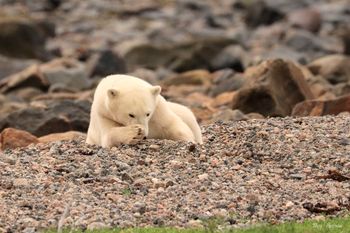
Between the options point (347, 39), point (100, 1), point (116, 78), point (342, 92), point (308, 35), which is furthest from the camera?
point (100, 1)

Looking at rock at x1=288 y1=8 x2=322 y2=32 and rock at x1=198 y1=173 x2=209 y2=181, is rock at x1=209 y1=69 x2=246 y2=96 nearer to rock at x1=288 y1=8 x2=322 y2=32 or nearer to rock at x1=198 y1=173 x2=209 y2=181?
rock at x1=198 y1=173 x2=209 y2=181

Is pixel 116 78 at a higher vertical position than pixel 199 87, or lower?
higher

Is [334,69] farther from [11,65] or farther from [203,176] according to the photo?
[203,176]

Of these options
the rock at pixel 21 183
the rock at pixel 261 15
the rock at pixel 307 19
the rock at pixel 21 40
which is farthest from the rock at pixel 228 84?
the rock at pixel 261 15

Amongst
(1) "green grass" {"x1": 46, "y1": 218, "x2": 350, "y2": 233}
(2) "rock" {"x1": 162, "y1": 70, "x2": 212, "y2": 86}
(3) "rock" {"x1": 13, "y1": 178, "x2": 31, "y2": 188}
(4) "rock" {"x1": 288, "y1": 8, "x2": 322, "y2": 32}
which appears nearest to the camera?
(1) "green grass" {"x1": 46, "y1": 218, "x2": 350, "y2": 233}

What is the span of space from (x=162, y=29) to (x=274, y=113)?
38155 mm

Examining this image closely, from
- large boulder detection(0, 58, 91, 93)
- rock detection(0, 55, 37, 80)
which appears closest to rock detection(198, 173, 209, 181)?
large boulder detection(0, 58, 91, 93)

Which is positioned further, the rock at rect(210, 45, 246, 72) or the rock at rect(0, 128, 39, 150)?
Answer: the rock at rect(210, 45, 246, 72)

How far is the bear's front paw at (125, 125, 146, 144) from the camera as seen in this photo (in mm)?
15867

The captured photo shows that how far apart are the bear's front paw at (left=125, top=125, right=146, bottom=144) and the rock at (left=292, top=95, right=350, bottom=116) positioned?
7.75 metres

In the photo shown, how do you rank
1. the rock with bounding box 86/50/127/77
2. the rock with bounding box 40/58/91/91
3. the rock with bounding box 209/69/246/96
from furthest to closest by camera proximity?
the rock with bounding box 86/50/127/77
the rock with bounding box 40/58/91/91
the rock with bounding box 209/69/246/96

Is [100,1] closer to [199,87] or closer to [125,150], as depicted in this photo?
[199,87]

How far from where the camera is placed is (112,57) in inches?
1794

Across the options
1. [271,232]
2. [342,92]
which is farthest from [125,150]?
[342,92]
